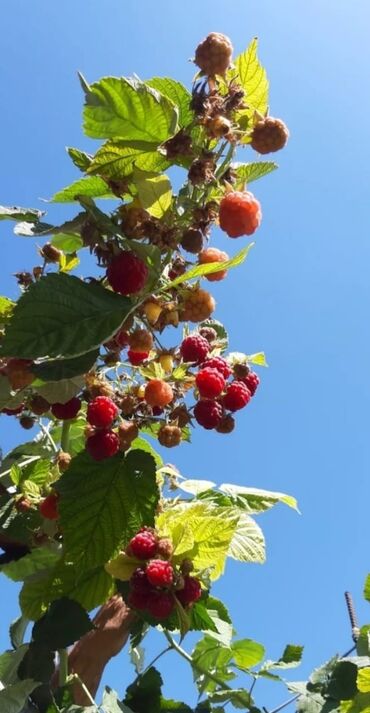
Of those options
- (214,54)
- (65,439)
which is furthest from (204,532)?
(214,54)

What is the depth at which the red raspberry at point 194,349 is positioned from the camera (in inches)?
64.7

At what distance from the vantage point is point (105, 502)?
1.71m

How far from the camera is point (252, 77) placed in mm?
1672

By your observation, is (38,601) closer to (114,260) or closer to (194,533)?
(194,533)

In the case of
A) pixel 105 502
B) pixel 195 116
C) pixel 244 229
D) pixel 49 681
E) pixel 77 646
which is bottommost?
pixel 49 681

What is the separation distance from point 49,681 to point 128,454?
0.65 metres

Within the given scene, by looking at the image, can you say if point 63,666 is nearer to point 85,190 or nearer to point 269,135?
point 85,190

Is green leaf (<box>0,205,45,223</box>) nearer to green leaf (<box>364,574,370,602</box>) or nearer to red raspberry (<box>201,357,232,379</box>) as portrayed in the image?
red raspberry (<box>201,357,232,379</box>)

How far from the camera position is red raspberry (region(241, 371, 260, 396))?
5.79ft

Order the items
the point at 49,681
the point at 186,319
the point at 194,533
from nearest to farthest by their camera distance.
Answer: the point at 186,319 < the point at 194,533 < the point at 49,681

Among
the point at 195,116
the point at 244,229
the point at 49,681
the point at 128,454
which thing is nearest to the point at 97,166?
the point at 195,116

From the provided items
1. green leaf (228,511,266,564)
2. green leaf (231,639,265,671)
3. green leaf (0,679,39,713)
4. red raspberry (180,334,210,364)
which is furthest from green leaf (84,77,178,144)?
green leaf (231,639,265,671)

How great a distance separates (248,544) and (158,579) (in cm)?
45

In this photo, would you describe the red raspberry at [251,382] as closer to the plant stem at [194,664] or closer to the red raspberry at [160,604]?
the red raspberry at [160,604]
